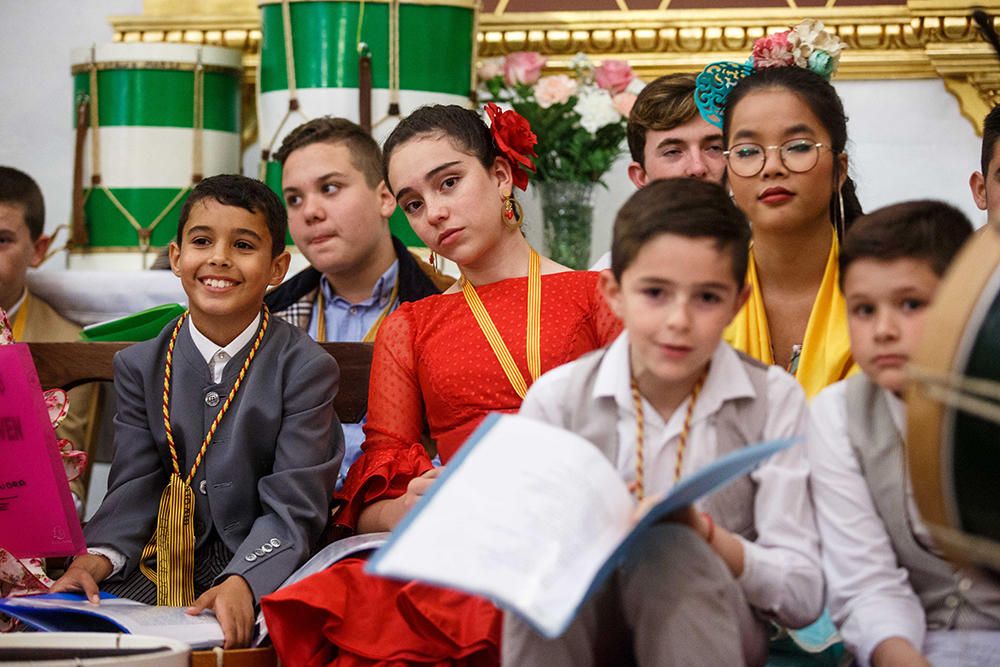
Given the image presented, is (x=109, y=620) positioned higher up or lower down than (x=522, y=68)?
lower down

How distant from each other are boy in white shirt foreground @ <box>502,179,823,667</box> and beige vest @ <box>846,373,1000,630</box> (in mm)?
73

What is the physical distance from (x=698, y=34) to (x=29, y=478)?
1.90 metres

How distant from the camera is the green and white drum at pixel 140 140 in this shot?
297cm

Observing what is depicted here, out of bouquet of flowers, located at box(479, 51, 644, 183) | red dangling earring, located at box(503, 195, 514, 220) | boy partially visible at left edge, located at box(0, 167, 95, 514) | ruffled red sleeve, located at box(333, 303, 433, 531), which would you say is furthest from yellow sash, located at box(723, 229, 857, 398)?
boy partially visible at left edge, located at box(0, 167, 95, 514)

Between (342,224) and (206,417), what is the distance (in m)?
0.71

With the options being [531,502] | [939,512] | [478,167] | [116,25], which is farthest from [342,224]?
[939,512]

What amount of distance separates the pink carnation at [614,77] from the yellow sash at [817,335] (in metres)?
0.99

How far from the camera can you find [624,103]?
290cm

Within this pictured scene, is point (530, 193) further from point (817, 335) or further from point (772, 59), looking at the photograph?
point (817, 335)

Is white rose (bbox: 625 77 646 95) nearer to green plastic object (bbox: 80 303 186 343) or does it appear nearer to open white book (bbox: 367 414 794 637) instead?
green plastic object (bbox: 80 303 186 343)

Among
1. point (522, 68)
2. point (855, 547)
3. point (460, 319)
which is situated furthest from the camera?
point (522, 68)

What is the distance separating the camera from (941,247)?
145cm

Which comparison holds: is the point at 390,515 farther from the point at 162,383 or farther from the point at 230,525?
the point at 162,383

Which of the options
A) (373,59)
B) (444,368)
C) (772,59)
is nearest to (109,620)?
(444,368)
